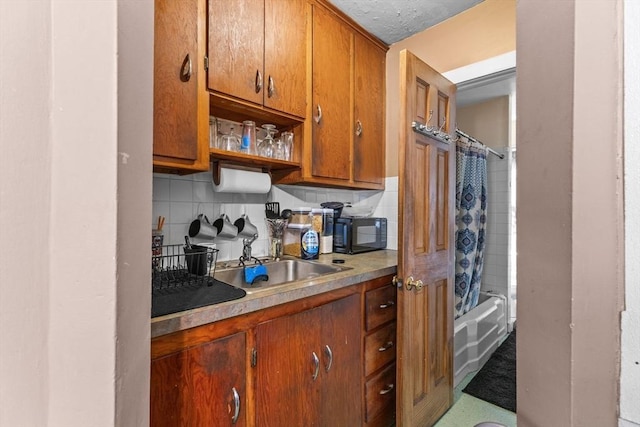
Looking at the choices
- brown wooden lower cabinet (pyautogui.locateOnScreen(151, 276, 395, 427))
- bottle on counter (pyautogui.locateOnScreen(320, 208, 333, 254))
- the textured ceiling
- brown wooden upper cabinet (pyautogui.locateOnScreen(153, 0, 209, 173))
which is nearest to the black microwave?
bottle on counter (pyautogui.locateOnScreen(320, 208, 333, 254))

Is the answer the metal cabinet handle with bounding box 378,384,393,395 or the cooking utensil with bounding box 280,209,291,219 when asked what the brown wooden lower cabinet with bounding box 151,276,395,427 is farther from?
the cooking utensil with bounding box 280,209,291,219

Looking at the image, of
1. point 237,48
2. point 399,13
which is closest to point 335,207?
point 237,48

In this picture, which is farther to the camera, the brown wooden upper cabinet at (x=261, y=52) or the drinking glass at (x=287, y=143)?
the drinking glass at (x=287, y=143)

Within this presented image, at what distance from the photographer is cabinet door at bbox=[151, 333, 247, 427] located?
815mm

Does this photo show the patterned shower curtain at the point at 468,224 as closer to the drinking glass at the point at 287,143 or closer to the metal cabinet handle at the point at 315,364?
the drinking glass at the point at 287,143

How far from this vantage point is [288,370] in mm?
1118

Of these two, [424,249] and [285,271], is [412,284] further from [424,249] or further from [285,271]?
[285,271]

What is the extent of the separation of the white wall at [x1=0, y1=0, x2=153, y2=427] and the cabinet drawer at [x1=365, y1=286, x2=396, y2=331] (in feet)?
3.92

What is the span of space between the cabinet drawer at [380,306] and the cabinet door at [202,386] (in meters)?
0.71

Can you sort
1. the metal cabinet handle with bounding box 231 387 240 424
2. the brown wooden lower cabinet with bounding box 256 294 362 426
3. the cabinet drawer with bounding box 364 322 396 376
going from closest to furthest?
the metal cabinet handle with bounding box 231 387 240 424 < the brown wooden lower cabinet with bounding box 256 294 362 426 < the cabinet drawer with bounding box 364 322 396 376

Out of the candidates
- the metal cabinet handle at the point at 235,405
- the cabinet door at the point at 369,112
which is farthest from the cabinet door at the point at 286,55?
the metal cabinet handle at the point at 235,405

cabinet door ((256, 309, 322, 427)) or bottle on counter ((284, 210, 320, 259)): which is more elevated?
bottle on counter ((284, 210, 320, 259))

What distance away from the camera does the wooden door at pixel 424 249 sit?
1.39 metres

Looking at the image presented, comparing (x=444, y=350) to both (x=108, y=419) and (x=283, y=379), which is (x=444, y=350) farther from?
(x=108, y=419)
